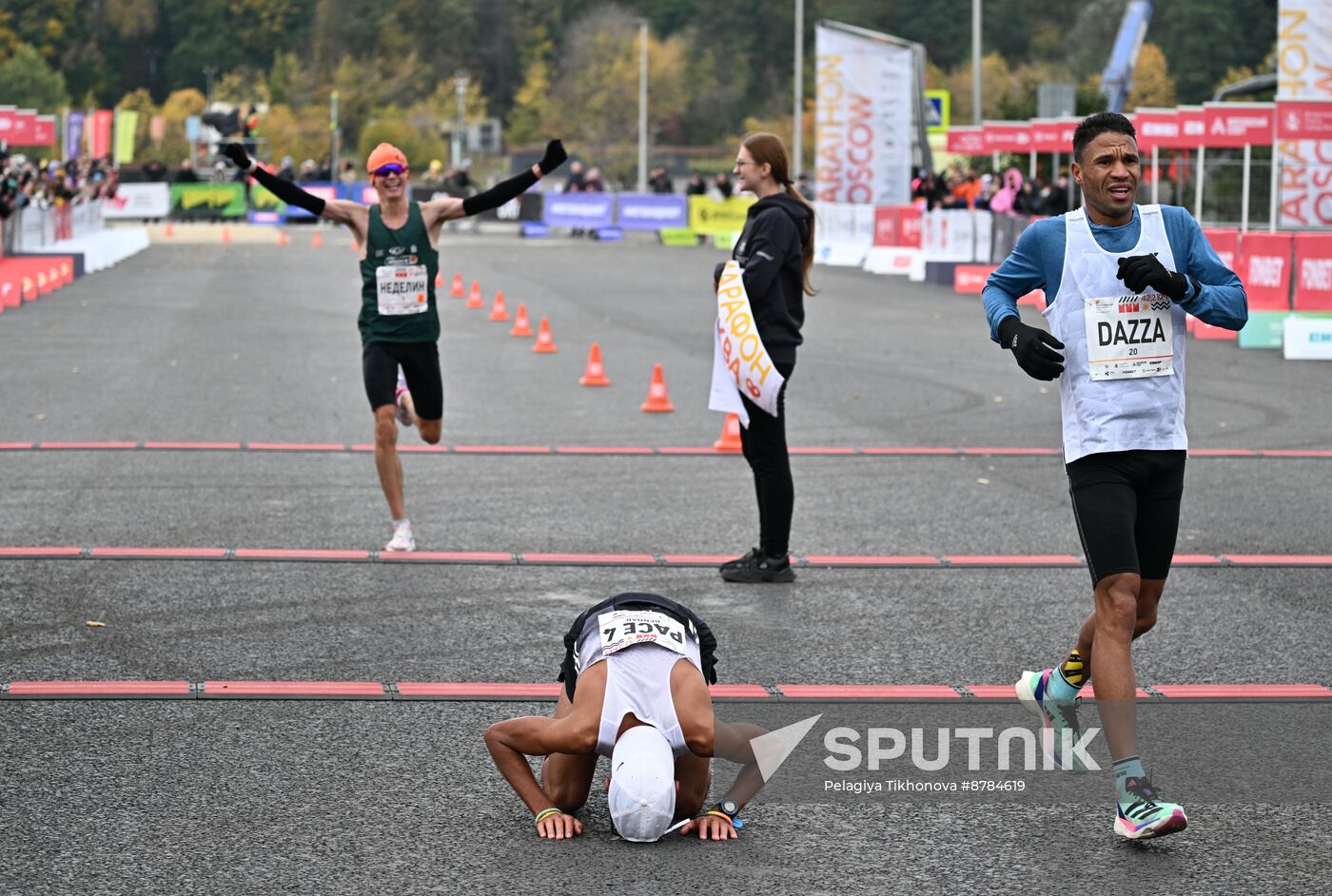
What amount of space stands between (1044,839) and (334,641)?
3.25 m

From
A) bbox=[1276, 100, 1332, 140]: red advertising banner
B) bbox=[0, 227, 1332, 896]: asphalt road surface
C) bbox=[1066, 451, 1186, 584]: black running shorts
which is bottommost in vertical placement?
bbox=[0, 227, 1332, 896]: asphalt road surface

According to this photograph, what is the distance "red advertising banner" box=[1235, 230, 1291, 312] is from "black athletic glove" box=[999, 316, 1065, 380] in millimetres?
16707

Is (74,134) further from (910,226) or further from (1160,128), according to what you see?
(1160,128)

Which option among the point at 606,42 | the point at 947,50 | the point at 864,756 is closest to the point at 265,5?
the point at 606,42

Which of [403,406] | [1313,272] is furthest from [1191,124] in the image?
[403,406]

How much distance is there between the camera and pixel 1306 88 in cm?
2589

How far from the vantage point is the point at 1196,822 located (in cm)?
525

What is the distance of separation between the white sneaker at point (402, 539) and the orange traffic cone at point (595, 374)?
7.52 meters

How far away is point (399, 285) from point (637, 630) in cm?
470

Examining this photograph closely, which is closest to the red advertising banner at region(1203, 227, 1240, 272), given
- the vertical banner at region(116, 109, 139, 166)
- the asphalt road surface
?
the asphalt road surface

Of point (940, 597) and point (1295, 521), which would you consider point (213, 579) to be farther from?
point (1295, 521)

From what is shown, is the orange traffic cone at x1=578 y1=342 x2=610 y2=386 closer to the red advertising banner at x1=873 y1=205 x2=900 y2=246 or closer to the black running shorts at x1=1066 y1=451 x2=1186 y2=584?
the black running shorts at x1=1066 y1=451 x2=1186 y2=584

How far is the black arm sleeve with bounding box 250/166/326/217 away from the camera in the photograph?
9.38 meters

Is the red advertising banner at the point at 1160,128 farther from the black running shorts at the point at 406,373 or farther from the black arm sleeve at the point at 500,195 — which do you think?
the black running shorts at the point at 406,373
